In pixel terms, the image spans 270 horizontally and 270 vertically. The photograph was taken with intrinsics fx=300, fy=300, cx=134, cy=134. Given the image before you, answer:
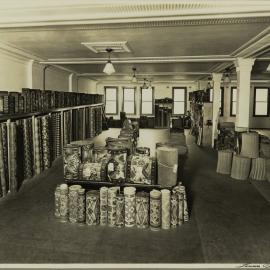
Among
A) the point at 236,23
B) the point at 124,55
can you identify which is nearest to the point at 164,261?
the point at 236,23

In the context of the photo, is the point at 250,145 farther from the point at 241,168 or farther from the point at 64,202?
the point at 64,202

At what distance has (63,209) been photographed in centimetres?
384

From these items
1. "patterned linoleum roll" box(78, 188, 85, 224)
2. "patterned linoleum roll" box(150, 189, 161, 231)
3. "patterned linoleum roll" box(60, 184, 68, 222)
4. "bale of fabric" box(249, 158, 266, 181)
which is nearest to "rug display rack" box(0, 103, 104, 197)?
"patterned linoleum roll" box(60, 184, 68, 222)

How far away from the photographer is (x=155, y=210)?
11.9 feet

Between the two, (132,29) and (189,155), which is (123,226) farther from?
(189,155)

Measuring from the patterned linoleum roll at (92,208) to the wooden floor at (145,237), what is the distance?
12cm

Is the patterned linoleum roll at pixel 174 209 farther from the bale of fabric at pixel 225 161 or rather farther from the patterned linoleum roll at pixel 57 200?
the bale of fabric at pixel 225 161

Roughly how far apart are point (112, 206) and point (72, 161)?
869 millimetres

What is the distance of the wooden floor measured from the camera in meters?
3.02

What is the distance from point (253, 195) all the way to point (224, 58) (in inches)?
136

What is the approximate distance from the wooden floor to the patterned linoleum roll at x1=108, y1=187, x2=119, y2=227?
10cm

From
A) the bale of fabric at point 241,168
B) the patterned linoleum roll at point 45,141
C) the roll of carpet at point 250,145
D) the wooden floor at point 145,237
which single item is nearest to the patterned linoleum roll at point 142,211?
the wooden floor at point 145,237

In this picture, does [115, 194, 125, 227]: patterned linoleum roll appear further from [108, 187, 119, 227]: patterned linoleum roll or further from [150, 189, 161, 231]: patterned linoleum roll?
[150, 189, 161, 231]: patterned linoleum roll

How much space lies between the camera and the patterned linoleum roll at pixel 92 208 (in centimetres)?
371
